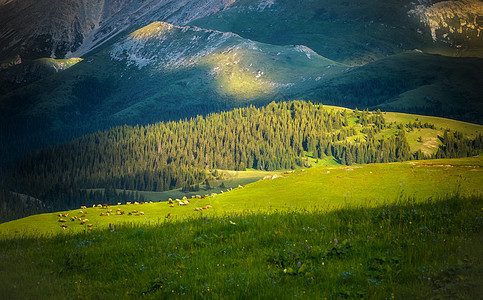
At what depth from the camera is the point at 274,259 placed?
38.3 ft

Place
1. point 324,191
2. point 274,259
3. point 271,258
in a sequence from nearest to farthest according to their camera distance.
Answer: point 274,259 → point 271,258 → point 324,191

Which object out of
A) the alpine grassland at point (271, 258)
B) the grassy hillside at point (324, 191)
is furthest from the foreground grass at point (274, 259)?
the grassy hillside at point (324, 191)

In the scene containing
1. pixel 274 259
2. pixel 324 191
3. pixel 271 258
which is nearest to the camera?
pixel 274 259

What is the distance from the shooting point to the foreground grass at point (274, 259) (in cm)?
989

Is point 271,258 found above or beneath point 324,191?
above

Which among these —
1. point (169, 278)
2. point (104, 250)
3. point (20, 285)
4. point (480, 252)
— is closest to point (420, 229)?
point (480, 252)

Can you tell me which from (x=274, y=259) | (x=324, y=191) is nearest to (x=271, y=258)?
(x=274, y=259)

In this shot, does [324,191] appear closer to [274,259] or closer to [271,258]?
[271,258]

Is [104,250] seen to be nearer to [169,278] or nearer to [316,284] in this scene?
[169,278]

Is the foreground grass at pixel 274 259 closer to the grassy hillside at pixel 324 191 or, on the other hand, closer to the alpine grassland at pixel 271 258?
the alpine grassland at pixel 271 258

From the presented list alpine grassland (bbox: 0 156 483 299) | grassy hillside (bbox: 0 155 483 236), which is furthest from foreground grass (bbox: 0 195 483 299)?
grassy hillside (bbox: 0 155 483 236)

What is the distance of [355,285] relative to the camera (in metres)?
9.94

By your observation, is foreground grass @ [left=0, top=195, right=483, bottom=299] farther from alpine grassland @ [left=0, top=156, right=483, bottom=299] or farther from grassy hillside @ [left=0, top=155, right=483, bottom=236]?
grassy hillside @ [left=0, top=155, right=483, bottom=236]

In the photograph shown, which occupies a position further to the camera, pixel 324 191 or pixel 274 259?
pixel 324 191
